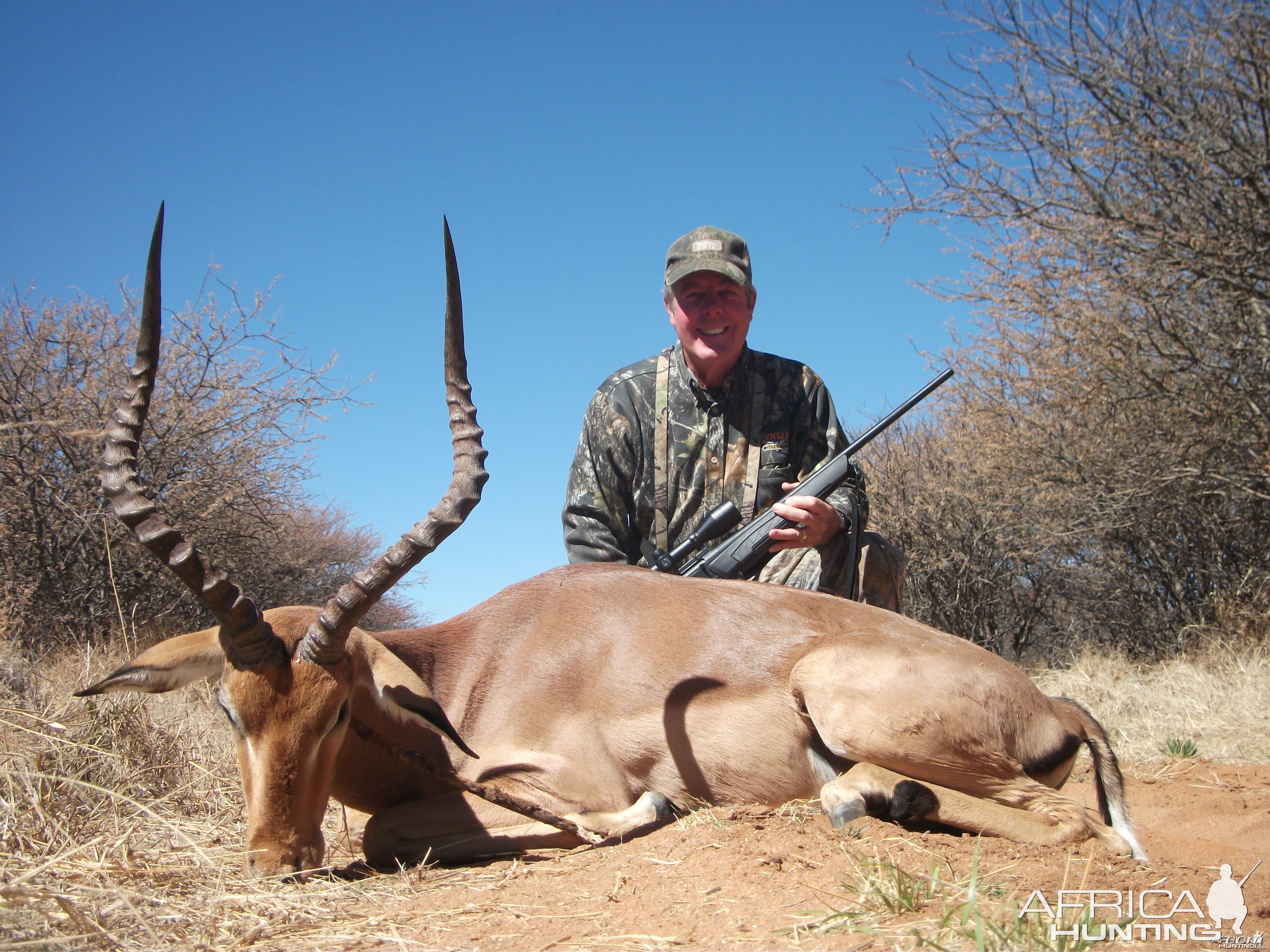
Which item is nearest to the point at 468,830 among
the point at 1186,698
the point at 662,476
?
the point at 662,476

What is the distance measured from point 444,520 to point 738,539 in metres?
2.08

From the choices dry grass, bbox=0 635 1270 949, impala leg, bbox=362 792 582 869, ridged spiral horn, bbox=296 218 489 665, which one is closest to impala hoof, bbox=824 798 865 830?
dry grass, bbox=0 635 1270 949

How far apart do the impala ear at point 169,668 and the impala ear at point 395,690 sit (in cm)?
48

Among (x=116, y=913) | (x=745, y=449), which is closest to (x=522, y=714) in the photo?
(x=116, y=913)

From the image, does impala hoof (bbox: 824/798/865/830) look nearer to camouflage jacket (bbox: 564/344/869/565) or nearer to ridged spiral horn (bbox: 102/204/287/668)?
ridged spiral horn (bbox: 102/204/287/668)

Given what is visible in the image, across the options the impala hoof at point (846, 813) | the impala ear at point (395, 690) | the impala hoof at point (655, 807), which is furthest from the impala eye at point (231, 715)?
the impala hoof at point (846, 813)

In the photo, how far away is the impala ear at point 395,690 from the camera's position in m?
3.58

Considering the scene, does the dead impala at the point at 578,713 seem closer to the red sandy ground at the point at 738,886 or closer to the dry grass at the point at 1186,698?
the red sandy ground at the point at 738,886

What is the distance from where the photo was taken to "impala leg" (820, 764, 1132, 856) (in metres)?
3.45

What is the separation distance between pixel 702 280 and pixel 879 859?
398 cm

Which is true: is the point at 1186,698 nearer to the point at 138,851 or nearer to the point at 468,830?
the point at 468,830

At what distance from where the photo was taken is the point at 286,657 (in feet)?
11.2

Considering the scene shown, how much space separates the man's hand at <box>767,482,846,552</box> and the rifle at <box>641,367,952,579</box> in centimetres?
5

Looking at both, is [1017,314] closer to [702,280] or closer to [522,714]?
[702,280]
